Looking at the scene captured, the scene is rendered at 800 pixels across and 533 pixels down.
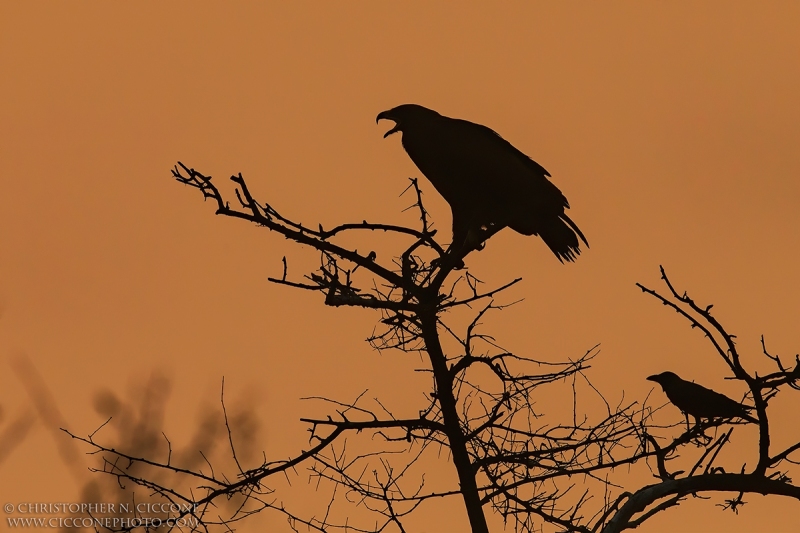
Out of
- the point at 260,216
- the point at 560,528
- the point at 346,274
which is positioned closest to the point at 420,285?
the point at 346,274

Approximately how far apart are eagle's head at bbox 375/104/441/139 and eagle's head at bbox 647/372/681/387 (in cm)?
311

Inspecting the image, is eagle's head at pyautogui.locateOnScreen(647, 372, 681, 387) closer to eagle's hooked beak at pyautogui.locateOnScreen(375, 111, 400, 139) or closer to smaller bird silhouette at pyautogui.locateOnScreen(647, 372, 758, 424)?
Answer: smaller bird silhouette at pyautogui.locateOnScreen(647, 372, 758, 424)

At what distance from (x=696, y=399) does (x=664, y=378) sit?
2.74 feet

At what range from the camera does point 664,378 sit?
960 centimetres

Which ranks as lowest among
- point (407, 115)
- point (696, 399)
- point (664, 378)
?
point (696, 399)

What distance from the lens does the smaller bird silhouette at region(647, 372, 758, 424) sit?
27.9 ft

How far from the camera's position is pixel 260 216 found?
5887 mm

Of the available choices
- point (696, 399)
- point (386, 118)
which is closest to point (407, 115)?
point (386, 118)

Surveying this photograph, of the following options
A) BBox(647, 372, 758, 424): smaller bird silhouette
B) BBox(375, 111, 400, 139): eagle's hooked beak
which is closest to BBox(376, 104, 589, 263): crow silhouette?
BBox(375, 111, 400, 139): eagle's hooked beak

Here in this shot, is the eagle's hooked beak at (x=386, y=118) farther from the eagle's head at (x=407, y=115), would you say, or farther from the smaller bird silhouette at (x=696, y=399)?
the smaller bird silhouette at (x=696, y=399)

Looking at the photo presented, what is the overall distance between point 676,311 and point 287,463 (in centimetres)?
273

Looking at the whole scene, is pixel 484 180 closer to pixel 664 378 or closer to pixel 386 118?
pixel 386 118

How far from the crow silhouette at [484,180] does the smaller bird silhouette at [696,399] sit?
158cm

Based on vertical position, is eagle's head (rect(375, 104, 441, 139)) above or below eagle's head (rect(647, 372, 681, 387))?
above
